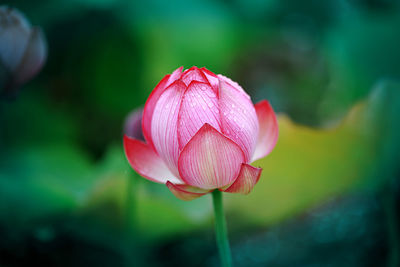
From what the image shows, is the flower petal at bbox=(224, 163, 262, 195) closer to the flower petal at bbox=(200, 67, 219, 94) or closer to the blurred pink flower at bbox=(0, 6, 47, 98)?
the flower petal at bbox=(200, 67, 219, 94)

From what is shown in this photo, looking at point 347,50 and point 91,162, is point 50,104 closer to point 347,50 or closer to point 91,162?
point 91,162

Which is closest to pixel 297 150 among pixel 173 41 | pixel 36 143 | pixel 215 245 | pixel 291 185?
pixel 291 185

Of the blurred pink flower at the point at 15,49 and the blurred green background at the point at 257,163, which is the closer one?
the blurred pink flower at the point at 15,49

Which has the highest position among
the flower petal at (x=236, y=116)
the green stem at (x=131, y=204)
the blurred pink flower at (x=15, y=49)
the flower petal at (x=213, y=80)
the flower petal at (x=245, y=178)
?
the blurred pink flower at (x=15, y=49)

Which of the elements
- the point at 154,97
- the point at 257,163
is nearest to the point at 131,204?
the point at 257,163

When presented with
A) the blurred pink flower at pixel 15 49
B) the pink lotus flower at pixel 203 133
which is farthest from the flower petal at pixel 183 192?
the blurred pink flower at pixel 15 49

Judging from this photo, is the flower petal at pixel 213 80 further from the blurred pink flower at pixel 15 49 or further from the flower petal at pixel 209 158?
the blurred pink flower at pixel 15 49

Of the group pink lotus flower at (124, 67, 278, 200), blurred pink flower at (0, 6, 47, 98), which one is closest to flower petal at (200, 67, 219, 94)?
pink lotus flower at (124, 67, 278, 200)
